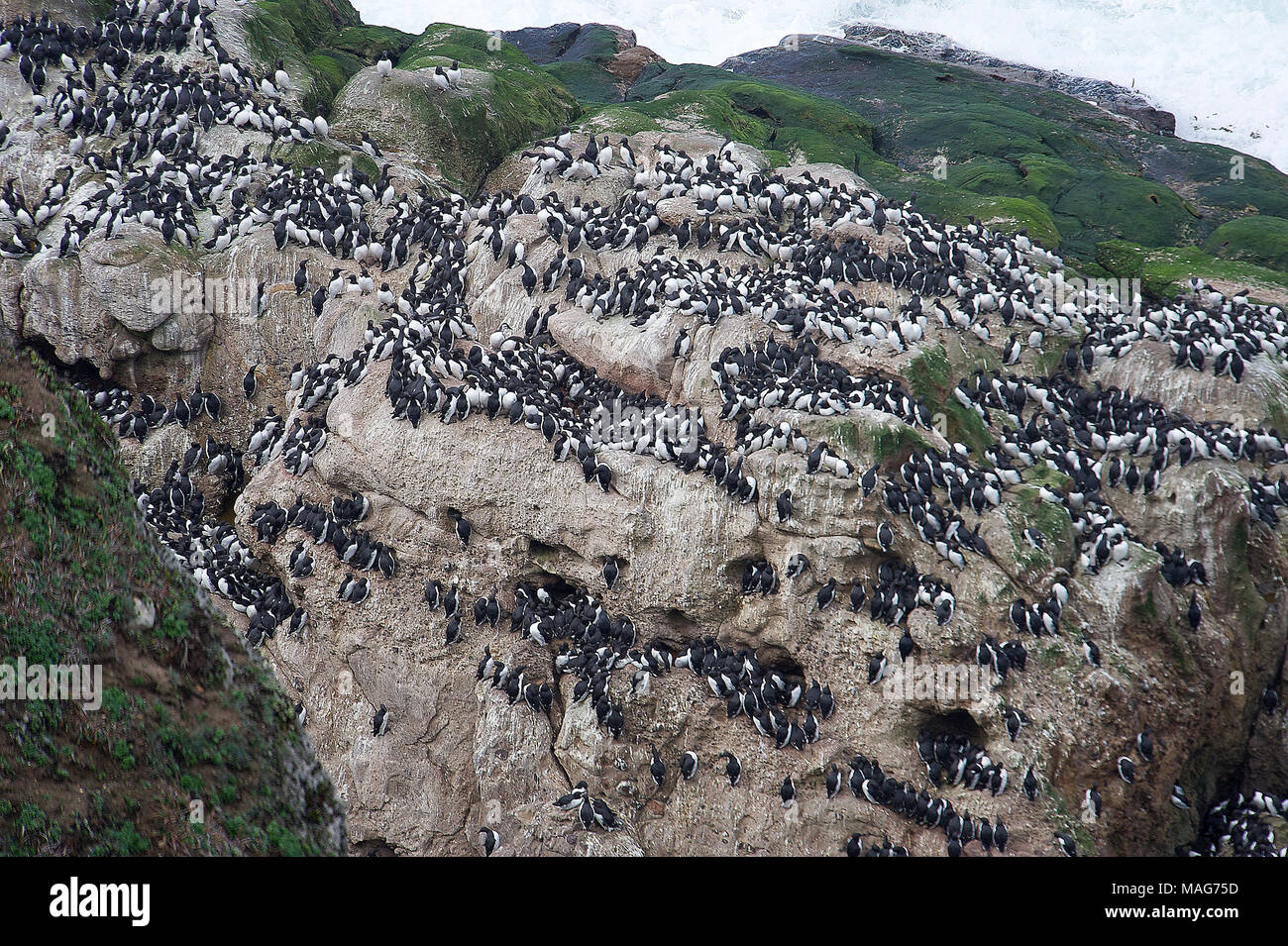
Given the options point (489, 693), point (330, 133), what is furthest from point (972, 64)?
point (489, 693)

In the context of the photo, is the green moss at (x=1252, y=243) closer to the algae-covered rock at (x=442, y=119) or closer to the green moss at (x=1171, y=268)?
the green moss at (x=1171, y=268)

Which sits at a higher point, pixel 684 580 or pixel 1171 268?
pixel 1171 268

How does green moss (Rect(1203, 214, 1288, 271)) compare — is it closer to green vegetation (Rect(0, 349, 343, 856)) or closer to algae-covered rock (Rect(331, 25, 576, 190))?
algae-covered rock (Rect(331, 25, 576, 190))

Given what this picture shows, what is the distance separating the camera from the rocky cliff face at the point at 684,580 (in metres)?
11.7

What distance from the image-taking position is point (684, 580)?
12.5 meters

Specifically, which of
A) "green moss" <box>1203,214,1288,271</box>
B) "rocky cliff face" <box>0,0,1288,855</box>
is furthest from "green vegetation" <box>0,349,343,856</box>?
"green moss" <box>1203,214,1288,271</box>

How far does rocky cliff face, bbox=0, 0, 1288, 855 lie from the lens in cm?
1173

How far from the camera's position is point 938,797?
11414mm

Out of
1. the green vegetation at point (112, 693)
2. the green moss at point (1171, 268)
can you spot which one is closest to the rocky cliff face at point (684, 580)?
the green vegetation at point (112, 693)

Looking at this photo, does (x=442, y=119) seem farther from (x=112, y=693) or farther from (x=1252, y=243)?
(x=1252, y=243)

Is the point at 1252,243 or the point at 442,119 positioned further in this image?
the point at 1252,243

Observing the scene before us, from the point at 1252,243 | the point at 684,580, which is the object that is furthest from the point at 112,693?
the point at 1252,243

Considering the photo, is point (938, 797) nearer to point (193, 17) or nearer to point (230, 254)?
point (230, 254)
